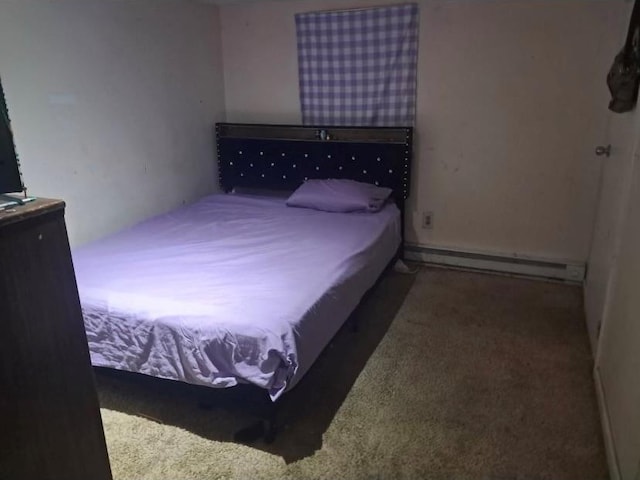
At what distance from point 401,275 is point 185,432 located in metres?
1.92

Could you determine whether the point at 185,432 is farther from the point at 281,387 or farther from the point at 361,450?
the point at 361,450

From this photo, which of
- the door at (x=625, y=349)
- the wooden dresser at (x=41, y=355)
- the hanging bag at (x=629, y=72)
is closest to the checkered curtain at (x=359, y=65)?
the hanging bag at (x=629, y=72)

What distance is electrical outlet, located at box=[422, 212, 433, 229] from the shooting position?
3469 millimetres

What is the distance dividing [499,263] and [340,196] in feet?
4.16

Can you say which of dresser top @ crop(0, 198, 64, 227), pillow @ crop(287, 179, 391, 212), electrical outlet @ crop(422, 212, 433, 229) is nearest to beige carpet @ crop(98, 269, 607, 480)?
pillow @ crop(287, 179, 391, 212)

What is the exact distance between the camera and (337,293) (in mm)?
2074

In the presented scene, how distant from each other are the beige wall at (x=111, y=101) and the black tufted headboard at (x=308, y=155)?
0.22 meters

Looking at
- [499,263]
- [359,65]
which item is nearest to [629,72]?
[499,263]

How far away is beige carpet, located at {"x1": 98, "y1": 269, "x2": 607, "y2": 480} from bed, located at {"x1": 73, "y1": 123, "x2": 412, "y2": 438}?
0.22 metres

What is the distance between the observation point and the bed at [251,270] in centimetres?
171

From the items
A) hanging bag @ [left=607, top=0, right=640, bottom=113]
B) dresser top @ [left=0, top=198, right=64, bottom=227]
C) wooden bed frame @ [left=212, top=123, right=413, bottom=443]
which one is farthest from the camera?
wooden bed frame @ [left=212, top=123, right=413, bottom=443]

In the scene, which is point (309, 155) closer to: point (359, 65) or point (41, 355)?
point (359, 65)

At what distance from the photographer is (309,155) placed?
3518mm

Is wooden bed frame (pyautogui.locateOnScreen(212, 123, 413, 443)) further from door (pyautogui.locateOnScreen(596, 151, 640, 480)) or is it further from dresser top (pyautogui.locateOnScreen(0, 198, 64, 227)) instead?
dresser top (pyautogui.locateOnScreen(0, 198, 64, 227))
